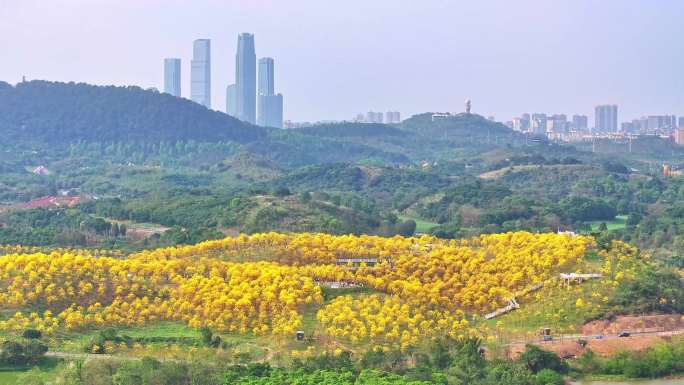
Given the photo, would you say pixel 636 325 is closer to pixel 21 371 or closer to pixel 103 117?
pixel 21 371

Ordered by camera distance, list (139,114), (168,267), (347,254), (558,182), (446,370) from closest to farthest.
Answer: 1. (446,370)
2. (168,267)
3. (347,254)
4. (558,182)
5. (139,114)

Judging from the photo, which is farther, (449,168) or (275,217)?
(449,168)

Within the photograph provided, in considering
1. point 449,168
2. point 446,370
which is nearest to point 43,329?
point 446,370

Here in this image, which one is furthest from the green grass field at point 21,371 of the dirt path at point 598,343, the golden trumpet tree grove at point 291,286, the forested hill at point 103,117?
the forested hill at point 103,117

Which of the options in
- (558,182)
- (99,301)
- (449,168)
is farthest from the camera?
(449,168)

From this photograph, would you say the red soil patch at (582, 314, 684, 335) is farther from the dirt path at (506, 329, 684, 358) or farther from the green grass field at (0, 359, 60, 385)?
the green grass field at (0, 359, 60, 385)

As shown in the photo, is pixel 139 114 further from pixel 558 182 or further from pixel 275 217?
pixel 275 217

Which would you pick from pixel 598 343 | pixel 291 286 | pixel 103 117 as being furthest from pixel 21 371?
pixel 103 117

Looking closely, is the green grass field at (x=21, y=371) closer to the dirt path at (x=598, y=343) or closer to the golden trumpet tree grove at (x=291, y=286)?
the golden trumpet tree grove at (x=291, y=286)
